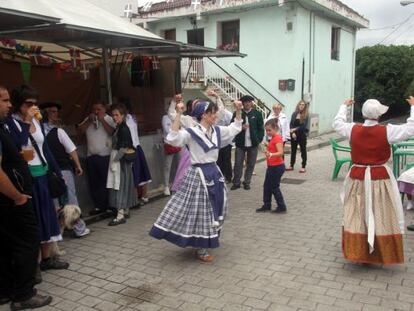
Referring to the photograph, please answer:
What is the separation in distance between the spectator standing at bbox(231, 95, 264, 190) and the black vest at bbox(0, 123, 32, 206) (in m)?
4.77

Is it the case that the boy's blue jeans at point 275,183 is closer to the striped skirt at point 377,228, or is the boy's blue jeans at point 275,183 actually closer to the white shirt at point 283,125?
the striped skirt at point 377,228

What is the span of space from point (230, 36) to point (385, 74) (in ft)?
36.4

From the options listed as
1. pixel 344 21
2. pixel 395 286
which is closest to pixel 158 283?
pixel 395 286

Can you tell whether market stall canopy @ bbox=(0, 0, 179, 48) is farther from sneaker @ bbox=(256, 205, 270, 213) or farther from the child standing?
sneaker @ bbox=(256, 205, 270, 213)

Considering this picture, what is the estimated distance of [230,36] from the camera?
16.2 meters

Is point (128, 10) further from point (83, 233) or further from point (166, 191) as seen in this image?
point (83, 233)

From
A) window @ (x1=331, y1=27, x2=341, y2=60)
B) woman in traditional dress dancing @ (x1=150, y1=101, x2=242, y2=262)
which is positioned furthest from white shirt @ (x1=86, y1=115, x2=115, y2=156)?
window @ (x1=331, y1=27, x2=341, y2=60)

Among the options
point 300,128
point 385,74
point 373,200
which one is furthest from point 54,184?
point 385,74

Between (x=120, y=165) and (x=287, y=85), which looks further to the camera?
(x=287, y=85)

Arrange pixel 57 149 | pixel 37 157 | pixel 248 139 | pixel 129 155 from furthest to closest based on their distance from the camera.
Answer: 1. pixel 248 139
2. pixel 129 155
3. pixel 57 149
4. pixel 37 157

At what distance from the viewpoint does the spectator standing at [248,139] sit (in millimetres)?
7828

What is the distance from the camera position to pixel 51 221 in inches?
165

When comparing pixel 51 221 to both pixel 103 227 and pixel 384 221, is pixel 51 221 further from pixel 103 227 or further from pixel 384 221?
pixel 384 221

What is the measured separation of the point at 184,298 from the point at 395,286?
188 centimetres
